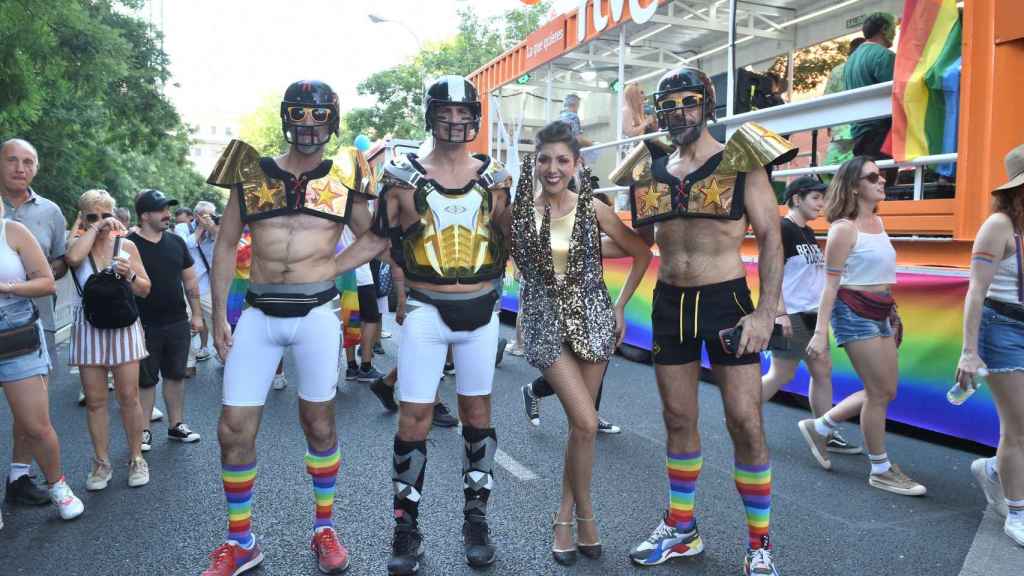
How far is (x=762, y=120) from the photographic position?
7.83 meters

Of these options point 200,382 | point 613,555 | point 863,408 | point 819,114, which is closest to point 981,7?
point 819,114

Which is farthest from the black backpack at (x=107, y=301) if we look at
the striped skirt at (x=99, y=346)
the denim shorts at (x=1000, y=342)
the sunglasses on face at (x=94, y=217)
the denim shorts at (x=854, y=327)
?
the denim shorts at (x=1000, y=342)

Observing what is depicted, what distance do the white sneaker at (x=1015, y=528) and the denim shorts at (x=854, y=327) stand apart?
120 centimetres

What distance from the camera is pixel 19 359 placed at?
12.7 ft

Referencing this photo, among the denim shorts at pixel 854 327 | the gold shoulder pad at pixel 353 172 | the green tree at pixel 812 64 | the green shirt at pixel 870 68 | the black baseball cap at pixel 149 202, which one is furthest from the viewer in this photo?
the green tree at pixel 812 64

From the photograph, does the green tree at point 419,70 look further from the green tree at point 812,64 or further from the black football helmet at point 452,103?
the black football helmet at point 452,103

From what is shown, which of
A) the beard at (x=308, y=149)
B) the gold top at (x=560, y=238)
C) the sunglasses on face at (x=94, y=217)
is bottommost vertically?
the gold top at (x=560, y=238)

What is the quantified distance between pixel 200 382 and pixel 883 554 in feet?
21.2

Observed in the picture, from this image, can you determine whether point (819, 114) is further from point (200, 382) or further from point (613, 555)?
point (200, 382)

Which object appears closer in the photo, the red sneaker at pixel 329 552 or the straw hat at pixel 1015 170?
the red sneaker at pixel 329 552

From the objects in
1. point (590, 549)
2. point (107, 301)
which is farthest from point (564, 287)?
point (107, 301)

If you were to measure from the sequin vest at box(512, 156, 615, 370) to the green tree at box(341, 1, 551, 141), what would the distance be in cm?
3589

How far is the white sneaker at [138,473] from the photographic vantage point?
15.1 feet

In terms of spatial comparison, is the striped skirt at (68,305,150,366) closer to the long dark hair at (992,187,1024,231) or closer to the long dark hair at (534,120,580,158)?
the long dark hair at (534,120,580,158)
